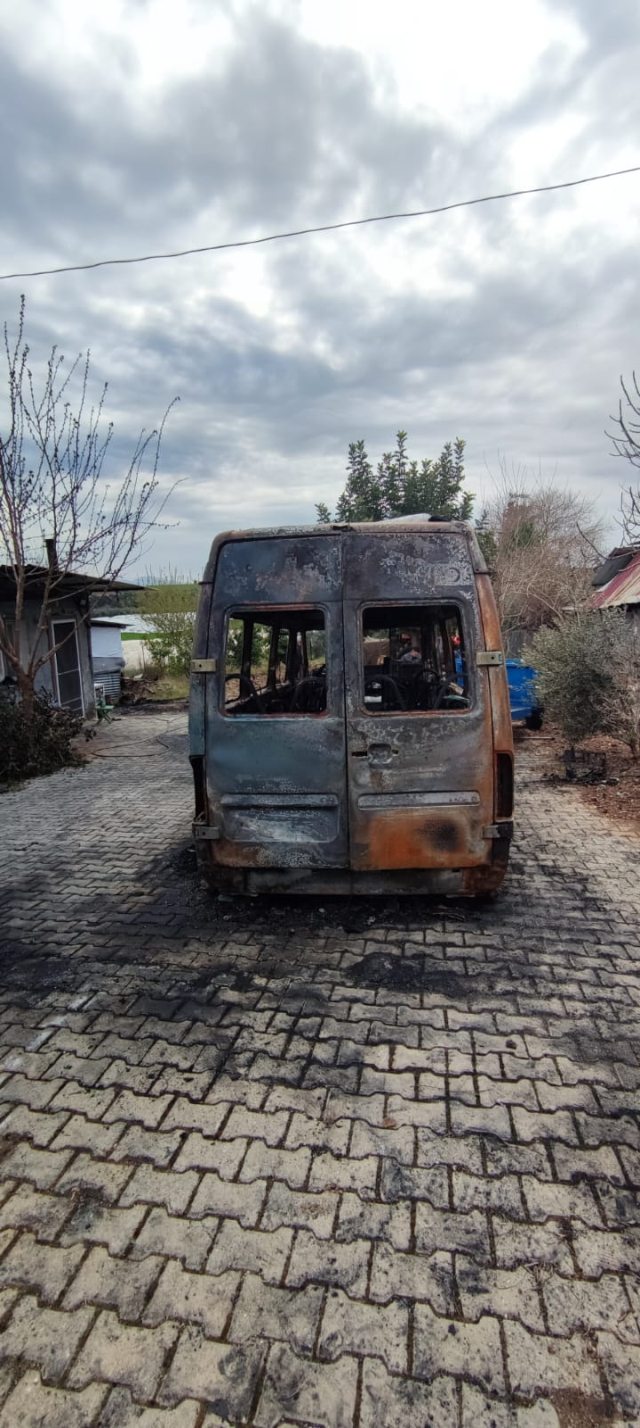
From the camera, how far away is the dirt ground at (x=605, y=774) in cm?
618

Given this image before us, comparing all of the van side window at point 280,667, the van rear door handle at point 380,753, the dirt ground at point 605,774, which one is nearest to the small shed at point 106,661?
the dirt ground at point 605,774

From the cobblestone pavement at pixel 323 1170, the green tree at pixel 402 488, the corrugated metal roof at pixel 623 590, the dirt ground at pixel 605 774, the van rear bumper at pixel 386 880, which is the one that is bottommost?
the cobblestone pavement at pixel 323 1170

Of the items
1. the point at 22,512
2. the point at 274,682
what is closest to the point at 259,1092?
the point at 274,682

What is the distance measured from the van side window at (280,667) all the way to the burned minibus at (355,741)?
140 millimetres

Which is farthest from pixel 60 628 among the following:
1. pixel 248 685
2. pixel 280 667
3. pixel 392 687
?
pixel 392 687

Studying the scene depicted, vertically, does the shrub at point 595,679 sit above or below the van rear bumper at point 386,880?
above

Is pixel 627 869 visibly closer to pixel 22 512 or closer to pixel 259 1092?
pixel 259 1092

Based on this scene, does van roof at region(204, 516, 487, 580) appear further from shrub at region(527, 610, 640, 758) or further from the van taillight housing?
shrub at region(527, 610, 640, 758)

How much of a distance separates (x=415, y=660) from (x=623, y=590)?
10.7 m

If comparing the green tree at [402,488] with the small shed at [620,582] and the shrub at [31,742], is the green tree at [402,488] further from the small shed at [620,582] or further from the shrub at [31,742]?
the shrub at [31,742]

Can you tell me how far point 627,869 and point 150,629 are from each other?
1913 cm

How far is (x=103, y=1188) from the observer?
2.01 m

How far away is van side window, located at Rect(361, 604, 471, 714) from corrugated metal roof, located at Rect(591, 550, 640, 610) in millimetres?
8082

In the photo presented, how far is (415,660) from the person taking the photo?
209 inches
